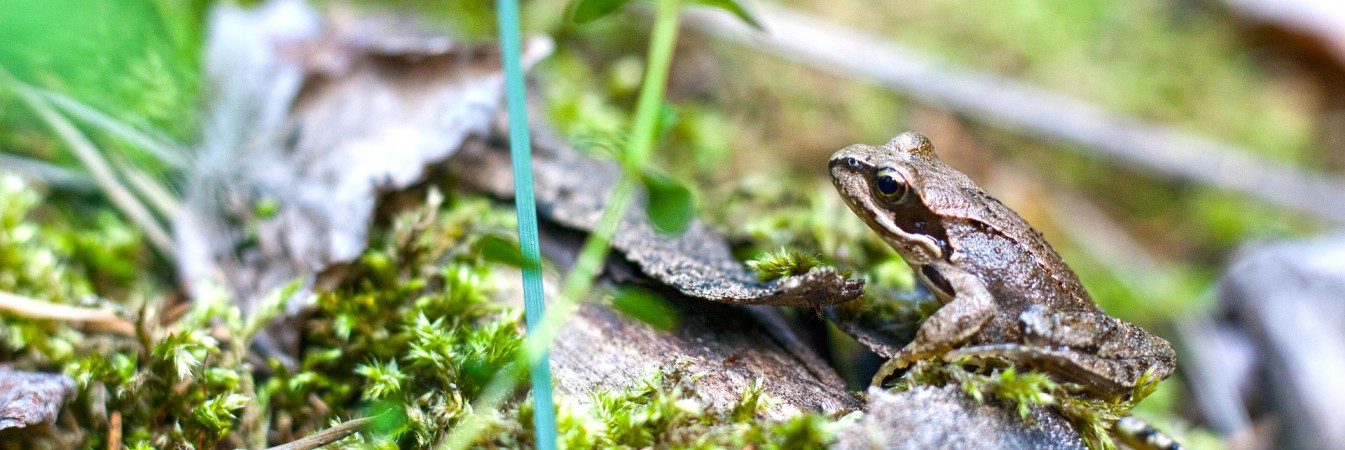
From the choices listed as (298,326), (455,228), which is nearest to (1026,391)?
(455,228)

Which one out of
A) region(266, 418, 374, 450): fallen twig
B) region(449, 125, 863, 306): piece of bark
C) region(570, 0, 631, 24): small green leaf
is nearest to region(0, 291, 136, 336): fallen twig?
region(266, 418, 374, 450): fallen twig

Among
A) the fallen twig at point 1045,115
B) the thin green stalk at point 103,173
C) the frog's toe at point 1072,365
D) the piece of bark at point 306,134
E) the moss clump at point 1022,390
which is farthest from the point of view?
→ the fallen twig at point 1045,115

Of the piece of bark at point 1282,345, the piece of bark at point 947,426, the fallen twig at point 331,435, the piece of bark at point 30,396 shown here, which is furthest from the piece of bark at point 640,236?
the piece of bark at point 1282,345

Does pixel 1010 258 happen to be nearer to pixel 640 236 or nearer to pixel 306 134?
pixel 640 236

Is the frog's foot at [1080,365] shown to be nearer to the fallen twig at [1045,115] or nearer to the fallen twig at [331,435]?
the fallen twig at [331,435]

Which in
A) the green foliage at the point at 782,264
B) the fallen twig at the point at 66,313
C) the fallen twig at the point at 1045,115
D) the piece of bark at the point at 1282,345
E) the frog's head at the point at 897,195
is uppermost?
the fallen twig at the point at 1045,115

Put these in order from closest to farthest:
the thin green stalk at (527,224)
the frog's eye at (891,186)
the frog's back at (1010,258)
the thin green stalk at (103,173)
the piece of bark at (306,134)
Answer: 1. the thin green stalk at (527,224)
2. the frog's back at (1010,258)
3. the frog's eye at (891,186)
4. the piece of bark at (306,134)
5. the thin green stalk at (103,173)

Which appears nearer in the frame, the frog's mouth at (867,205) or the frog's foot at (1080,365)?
the frog's foot at (1080,365)
